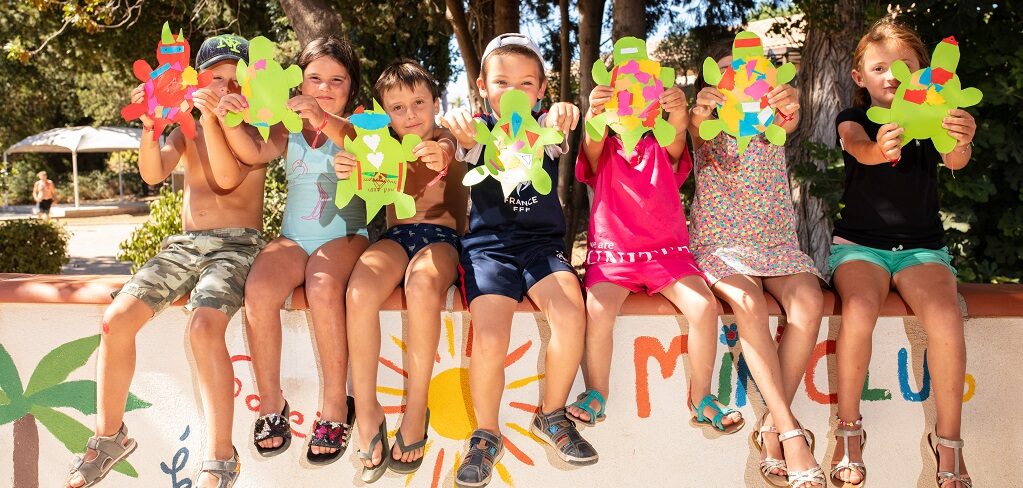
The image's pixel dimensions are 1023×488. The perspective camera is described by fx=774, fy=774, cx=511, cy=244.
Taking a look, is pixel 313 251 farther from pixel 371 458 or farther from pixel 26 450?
pixel 26 450

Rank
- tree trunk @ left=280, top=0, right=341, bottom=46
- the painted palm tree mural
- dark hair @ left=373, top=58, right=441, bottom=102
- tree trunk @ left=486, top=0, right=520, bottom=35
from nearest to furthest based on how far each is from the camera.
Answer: the painted palm tree mural < dark hair @ left=373, top=58, right=441, bottom=102 < tree trunk @ left=280, top=0, right=341, bottom=46 < tree trunk @ left=486, top=0, right=520, bottom=35

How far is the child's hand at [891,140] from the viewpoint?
8.04 feet

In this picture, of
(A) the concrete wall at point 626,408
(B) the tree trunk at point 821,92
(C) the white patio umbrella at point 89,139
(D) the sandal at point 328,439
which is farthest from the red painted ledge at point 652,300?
(C) the white patio umbrella at point 89,139

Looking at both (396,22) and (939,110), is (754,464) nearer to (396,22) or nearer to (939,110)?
(939,110)

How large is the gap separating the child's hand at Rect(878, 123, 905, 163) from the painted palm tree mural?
2.61m

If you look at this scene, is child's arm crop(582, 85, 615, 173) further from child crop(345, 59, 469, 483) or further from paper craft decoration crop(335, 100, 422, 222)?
paper craft decoration crop(335, 100, 422, 222)

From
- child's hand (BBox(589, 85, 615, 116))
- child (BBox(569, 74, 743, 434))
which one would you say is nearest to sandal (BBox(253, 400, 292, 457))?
child (BBox(569, 74, 743, 434))

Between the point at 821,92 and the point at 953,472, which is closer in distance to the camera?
the point at 953,472

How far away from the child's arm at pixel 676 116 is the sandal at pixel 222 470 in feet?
5.82

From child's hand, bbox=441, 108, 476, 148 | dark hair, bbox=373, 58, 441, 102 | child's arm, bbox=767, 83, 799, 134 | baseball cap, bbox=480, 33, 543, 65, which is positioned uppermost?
baseball cap, bbox=480, 33, 543, 65

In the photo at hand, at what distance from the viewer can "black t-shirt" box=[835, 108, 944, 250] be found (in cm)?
263

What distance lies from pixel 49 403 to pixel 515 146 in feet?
6.06

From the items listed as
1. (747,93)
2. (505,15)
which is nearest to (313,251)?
(747,93)

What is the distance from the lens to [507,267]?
8.30ft
